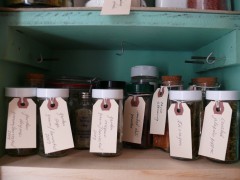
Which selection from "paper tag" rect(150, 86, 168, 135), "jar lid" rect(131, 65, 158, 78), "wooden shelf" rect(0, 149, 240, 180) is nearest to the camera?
"wooden shelf" rect(0, 149, 240, 180)

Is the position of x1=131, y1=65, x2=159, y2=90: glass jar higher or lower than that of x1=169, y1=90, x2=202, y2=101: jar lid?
higher

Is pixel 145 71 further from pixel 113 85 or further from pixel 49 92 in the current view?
pixel 49 92

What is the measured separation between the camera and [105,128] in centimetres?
54

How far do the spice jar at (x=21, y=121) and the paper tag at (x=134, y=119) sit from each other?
0.23 meters

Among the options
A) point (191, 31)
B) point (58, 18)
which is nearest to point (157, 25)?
point (191, 31)

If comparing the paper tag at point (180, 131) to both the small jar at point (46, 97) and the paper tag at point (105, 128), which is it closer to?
the paper tag at point (105, 128)

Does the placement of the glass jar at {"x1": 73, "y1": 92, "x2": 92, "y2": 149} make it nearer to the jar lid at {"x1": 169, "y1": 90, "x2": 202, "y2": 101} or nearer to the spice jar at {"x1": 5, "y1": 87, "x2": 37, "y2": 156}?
the spice jar at {"x1": 5, "y1": 87, "x2": 37, "y2": 156}

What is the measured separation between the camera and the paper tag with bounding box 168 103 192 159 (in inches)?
20.8

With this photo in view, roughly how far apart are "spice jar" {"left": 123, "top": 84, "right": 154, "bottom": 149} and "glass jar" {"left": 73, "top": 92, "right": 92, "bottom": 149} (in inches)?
3.8

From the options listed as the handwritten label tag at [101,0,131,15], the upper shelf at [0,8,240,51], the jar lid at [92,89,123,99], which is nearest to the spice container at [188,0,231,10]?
the upper shelf at [0,8,240,51]

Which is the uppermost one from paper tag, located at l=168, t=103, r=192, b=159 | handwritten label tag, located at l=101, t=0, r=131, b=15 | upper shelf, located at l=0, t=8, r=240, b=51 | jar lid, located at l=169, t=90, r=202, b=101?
handwritten label tag, located at l=101, t=0, r=131, b=15

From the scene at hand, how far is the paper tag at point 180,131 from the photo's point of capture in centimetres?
53

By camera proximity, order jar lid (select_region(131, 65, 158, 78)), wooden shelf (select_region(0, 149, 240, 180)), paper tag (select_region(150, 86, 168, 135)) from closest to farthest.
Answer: wooden shelf (select_region(0, 149, 240, 180))
paper tag (select_region(150, 86, 168, 135))
jar lid (select_region(131, 65, 158, 78))

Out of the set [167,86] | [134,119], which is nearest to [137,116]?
[134,119]
